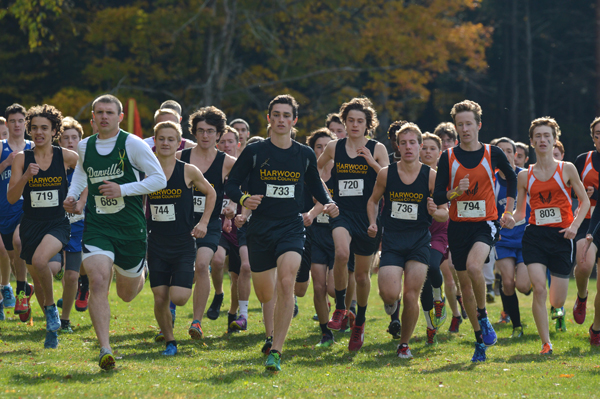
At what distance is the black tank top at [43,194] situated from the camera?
7.81 meters

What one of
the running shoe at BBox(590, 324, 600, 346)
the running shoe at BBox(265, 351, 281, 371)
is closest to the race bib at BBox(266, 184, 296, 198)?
the running shoe at BBox(265, 351, 281, 371)

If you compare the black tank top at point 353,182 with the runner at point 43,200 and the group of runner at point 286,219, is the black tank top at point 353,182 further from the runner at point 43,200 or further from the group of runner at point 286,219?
the runner at point 43,200

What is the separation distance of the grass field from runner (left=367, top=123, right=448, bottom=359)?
0.64m

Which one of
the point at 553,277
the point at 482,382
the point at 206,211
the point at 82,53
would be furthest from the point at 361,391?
the point at 82,53

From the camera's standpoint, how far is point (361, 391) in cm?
584

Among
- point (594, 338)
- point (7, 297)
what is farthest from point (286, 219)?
point (7, 297)

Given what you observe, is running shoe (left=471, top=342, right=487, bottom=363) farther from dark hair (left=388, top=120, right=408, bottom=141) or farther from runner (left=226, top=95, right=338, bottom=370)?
dark hair (left=388, top=120, right=408, bottom=141)

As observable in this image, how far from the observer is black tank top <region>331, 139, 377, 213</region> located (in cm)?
840

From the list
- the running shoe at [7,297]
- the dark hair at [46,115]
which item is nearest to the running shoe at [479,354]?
the dark hair at [46,115]

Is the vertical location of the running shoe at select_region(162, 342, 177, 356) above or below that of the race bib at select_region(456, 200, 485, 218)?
below

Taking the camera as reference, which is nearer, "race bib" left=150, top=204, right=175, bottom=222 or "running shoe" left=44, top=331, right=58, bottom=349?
"race bib" left=150, top=204, right=175, bottom=222

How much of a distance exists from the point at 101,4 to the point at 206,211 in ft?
67.0

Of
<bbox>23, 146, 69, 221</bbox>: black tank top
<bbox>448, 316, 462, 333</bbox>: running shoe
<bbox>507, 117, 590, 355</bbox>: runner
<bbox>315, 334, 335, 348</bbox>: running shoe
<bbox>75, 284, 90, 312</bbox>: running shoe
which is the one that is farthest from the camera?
<bbox>75, 284, 90, 312</bbox>: running shoe

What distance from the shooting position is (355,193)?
841 centimetres
